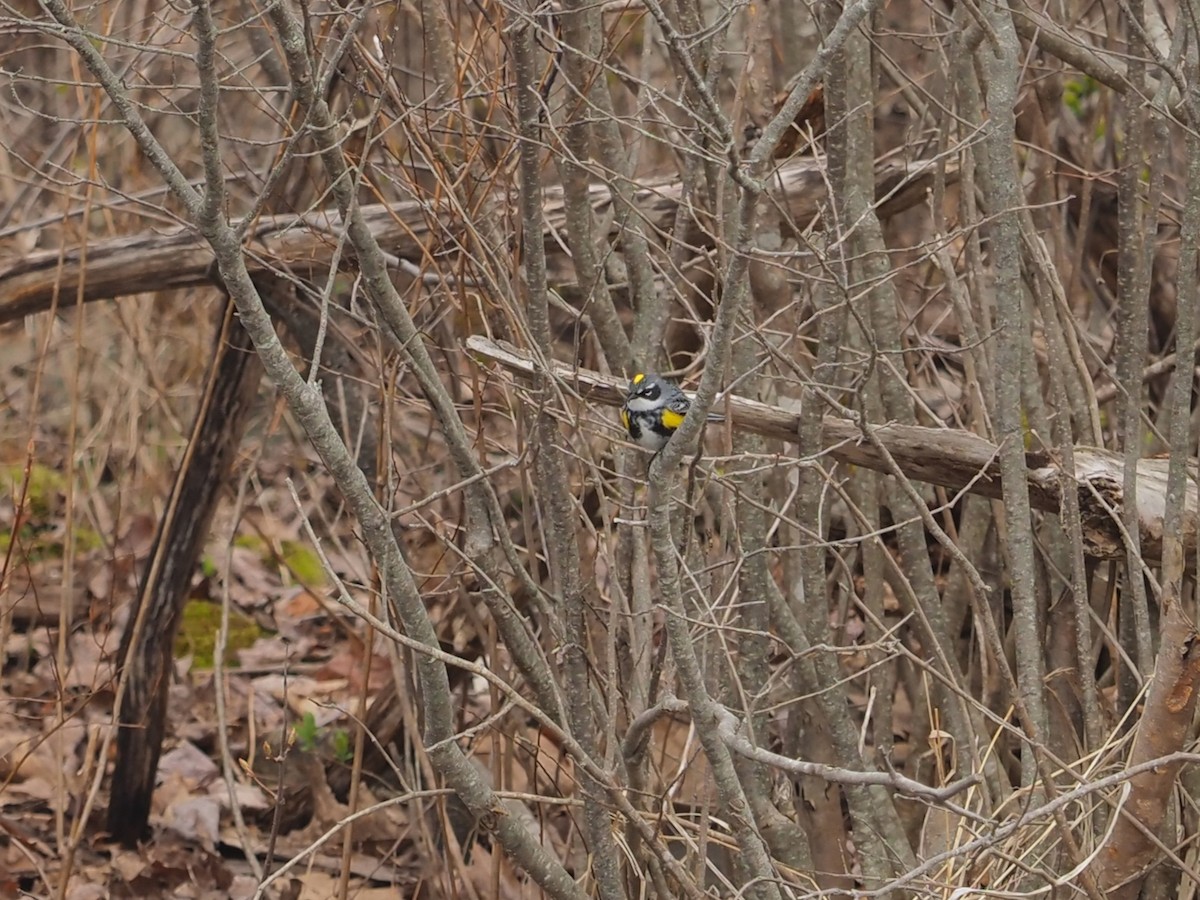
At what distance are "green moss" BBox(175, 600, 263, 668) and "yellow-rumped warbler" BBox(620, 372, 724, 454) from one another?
3.78m

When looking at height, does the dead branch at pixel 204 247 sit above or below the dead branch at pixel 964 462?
above

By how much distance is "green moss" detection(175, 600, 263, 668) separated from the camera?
21.2ft

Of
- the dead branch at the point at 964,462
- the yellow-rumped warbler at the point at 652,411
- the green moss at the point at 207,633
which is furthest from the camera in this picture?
the green moss at the point at 207,633

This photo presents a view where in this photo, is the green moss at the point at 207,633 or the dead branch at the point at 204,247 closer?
the dead branch at the point at 204,247

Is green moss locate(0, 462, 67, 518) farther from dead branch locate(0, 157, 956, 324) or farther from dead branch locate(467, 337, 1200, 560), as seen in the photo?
dead branch locate(467, 337, 1200, 560)

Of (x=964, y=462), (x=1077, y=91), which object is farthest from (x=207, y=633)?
(x=1077, y=91)

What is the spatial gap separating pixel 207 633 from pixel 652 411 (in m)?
4.07

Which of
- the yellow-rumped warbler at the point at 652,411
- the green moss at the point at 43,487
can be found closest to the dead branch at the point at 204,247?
the yellow-rumped warbler at the point at 652,411

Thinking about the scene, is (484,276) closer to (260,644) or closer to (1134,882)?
(1134,882)

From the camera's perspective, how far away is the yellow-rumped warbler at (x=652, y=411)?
10.4ft

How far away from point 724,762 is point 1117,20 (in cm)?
420

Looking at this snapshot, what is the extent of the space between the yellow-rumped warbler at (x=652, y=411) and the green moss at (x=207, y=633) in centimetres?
378

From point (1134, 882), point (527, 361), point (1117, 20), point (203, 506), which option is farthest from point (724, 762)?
point (1117, 20)

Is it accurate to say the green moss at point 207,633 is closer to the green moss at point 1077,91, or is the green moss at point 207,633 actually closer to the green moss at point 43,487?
the green moss at point 43,487
